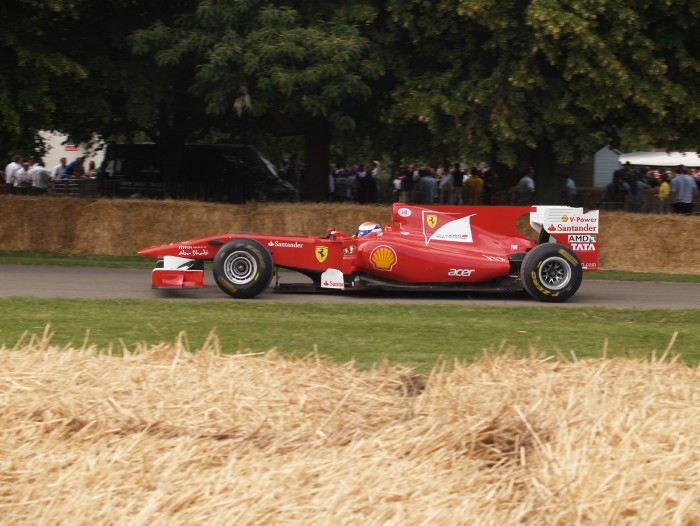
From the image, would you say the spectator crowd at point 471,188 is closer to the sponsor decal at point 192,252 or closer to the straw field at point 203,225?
the straw field at point 203,225

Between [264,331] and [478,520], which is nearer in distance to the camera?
[478,520]

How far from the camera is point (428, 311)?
488 inches

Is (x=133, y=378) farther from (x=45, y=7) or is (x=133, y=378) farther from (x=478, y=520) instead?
(x=45, y=7)

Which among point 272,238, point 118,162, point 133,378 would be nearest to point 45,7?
point 118,162

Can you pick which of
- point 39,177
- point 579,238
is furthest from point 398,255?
point 39,177

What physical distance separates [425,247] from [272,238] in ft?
6.46

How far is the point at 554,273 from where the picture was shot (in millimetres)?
13484

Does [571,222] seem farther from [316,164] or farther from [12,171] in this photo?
[12,171]

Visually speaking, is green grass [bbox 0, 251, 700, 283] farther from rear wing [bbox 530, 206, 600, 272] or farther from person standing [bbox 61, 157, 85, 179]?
person standing [bbox 61, 157, 85, 179]

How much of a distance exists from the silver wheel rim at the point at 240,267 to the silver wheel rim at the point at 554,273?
3.67 m

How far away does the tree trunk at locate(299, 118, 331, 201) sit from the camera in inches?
880

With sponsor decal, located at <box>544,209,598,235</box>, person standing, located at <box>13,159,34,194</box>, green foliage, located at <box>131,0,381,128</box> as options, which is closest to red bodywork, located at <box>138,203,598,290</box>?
sponsor decal, located at <box>544,209,598,235</box>

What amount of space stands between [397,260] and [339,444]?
834cm

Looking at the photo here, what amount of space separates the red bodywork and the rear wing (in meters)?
0.14
